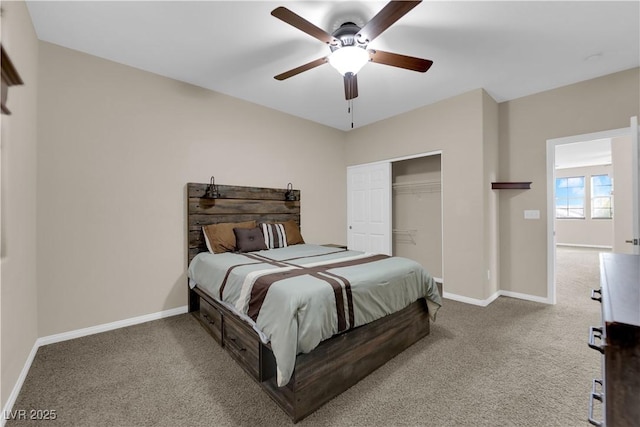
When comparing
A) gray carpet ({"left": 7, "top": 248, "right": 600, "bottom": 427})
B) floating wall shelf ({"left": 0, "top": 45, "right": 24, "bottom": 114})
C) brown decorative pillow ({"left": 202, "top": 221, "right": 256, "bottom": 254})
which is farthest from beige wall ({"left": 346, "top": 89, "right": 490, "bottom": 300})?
floating wall shelf ({"left": 0, "top": 45, "right": 24, "bottom": 114})

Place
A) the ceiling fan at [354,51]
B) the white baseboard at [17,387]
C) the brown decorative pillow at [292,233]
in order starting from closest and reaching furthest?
the white baseboard at [17,387]
the ceiling fan at [354,51]
the brown decorative pillow at [292,233]

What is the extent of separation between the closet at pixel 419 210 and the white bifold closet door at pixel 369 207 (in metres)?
0.40

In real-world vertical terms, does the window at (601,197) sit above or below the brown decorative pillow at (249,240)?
above

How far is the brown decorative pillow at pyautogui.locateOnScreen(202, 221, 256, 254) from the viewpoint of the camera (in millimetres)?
3299

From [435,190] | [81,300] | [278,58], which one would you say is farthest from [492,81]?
[81,300]

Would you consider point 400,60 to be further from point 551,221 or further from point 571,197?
point 571,197

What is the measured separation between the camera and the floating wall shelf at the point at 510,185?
374 cm

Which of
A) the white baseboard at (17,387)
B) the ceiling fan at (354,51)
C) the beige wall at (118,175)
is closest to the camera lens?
the white baseboard at (17,387)

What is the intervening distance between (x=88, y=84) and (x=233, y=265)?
2.37 meters

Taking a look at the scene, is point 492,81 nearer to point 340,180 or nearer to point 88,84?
point 340,180

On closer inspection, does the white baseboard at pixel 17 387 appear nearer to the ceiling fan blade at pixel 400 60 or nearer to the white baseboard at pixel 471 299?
the ceiling fan blade at pixel 400 60

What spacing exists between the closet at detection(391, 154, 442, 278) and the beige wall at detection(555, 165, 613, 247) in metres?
6.97

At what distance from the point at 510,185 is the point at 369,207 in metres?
2.15

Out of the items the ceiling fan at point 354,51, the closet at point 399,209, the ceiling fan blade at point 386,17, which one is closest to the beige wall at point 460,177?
the closet at point 399,209
